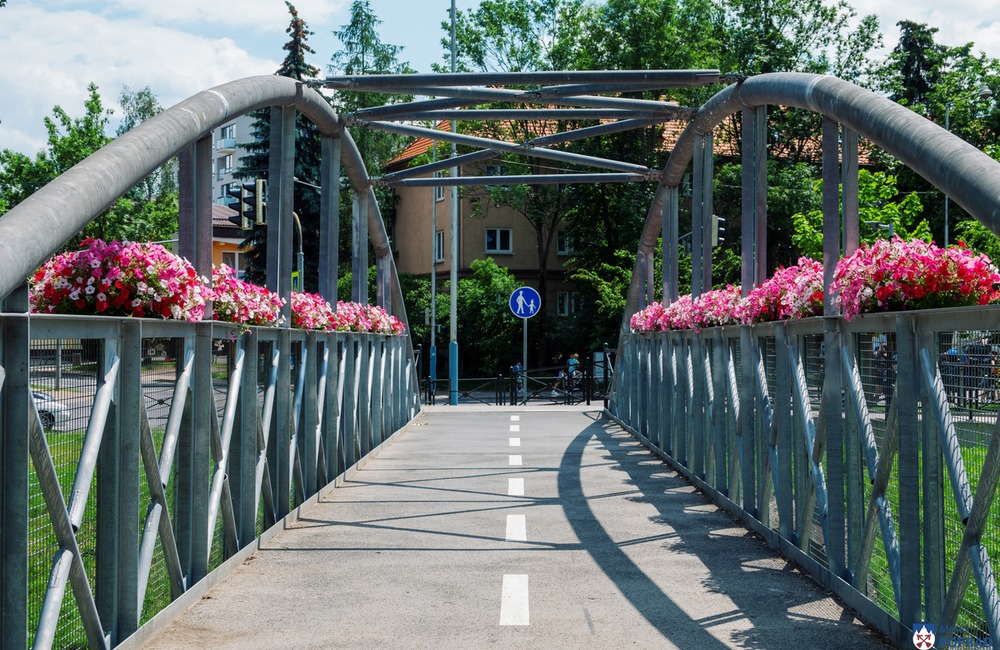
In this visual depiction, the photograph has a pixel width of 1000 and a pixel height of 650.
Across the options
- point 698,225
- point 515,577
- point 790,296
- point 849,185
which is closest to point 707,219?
point 698,225

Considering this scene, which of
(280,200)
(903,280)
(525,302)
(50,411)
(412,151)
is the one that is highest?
(412,151)

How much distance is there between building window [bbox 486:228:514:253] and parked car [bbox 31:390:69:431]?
155ft

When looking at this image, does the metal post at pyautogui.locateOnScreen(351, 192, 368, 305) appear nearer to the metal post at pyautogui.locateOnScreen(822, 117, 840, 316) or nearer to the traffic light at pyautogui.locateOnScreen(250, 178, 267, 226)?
the traffic light at pyautogui.locateOnScreen(250, 178, 267, 226)

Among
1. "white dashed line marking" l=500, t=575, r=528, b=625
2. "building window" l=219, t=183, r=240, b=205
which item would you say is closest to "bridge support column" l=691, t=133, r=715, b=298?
"white dashed line marking" l=500, t=575, r=528, b=625

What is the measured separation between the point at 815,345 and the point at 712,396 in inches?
157

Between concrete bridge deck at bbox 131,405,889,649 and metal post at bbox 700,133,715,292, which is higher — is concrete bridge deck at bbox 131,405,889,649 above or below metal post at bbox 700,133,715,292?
below

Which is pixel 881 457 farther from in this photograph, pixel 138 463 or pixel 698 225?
pixel 698 225

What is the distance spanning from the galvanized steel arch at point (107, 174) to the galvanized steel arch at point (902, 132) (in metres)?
3.47

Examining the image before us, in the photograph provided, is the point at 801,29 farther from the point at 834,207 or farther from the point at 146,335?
the point at 146,335

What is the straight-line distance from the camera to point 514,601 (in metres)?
6.80

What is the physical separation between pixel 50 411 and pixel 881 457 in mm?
3878

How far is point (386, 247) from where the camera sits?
2089 centimetres

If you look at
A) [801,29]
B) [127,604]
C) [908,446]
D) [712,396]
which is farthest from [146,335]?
[801,29]

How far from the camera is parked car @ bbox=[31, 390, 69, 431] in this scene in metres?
4.48
